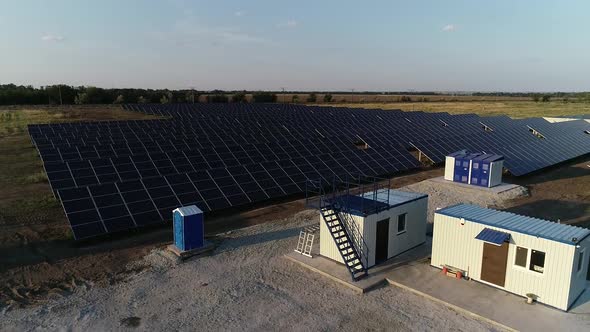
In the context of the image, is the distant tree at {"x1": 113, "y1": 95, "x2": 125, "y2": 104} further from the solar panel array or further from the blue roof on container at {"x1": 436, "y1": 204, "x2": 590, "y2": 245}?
the blue roof on container at {"x1": 436, "y1": 204, "x2": 590, "y2": 245}

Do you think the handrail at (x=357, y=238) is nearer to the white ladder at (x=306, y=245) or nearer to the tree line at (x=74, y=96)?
the white ladder at (x=306, y=245)

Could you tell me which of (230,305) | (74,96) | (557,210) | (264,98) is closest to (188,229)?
(230,305)

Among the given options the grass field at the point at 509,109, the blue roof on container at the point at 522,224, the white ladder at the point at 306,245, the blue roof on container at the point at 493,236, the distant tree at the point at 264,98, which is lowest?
the white ladder at the point at 306,245

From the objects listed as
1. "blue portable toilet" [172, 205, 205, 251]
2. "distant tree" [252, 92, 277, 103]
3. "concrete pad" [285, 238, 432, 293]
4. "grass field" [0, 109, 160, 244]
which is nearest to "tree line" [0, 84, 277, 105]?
"distant tree" [252, 92, 277, 103]

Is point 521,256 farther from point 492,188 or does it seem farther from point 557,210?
point 492,188

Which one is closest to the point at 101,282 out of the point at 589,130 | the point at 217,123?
the point at 217,123

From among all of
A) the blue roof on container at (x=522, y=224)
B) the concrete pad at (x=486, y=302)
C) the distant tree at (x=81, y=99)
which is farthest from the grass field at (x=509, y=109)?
the concrete pad at (x=486, y=302)
